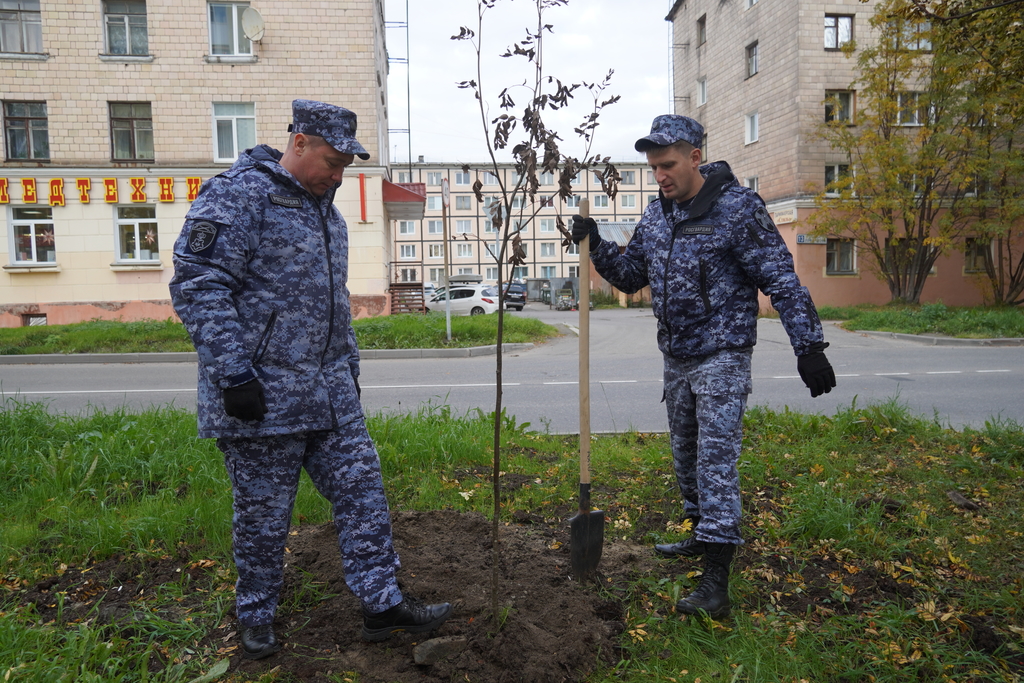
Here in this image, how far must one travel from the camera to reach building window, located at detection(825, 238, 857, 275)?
2495 centimetres

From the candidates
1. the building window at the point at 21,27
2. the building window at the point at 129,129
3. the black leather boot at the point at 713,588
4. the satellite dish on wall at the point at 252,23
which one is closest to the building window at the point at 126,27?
the building window at the point at 129,129

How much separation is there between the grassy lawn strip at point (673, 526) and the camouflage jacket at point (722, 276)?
108 cm

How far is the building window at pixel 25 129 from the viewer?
19.3 meters

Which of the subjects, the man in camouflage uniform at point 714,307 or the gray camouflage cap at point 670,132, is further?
the gray camouflage cap at point 670,132

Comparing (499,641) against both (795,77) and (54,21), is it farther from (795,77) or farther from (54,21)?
(795,77)

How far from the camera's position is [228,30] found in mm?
19828

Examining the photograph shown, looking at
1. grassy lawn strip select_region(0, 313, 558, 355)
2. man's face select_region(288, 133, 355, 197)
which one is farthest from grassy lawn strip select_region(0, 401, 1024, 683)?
grassy lawn strip select_region(0, 313, 558, 355)

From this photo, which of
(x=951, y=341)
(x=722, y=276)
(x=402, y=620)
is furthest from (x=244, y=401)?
(x=951, y=341)

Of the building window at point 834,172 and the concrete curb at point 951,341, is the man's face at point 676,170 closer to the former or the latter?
the concrete curb at point 951,341

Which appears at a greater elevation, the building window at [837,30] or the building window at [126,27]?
the building window at [837,30]

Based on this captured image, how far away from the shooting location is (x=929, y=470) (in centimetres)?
438

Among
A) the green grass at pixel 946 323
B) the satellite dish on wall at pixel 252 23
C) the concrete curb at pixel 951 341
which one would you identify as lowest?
the concrete curb at pixel 951 341

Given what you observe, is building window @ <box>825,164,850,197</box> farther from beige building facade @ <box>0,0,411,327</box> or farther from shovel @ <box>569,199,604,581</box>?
shovel @ <box>569,199,604,581</box>

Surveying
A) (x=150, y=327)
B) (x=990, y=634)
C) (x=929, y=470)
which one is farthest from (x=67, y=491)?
(x=150, y=327)
